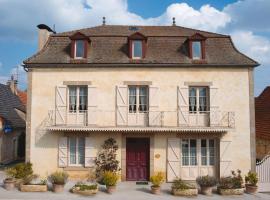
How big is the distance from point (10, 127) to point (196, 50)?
15.1m

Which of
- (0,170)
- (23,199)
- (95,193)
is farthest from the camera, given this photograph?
(0,170)

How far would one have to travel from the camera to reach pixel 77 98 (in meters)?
18.7

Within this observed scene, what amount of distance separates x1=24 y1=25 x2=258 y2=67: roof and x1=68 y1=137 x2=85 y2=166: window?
14.4 ft

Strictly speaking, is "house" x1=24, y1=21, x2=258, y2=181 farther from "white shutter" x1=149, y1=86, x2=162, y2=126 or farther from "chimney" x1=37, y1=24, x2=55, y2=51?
"chimney" x1=37, y1=24, x2=55, y2=51

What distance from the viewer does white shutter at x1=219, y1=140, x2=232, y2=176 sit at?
18.2 metres

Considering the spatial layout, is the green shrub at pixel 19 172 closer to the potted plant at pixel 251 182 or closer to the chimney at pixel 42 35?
the chimney at pixel 42 35

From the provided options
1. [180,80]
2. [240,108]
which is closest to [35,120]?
[180,80]

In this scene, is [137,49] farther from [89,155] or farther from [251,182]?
[251,182]

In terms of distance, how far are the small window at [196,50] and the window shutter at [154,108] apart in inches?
120

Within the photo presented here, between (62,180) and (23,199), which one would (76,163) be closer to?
(62,180)

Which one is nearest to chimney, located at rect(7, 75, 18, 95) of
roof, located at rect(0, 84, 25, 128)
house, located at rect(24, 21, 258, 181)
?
roof, located at rect(0, 84, 25, 128)

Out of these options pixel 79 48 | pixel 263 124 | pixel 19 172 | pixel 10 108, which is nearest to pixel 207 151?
pixel 263 124

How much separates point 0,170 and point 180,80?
524 inches

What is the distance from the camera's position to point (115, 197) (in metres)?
15.0
